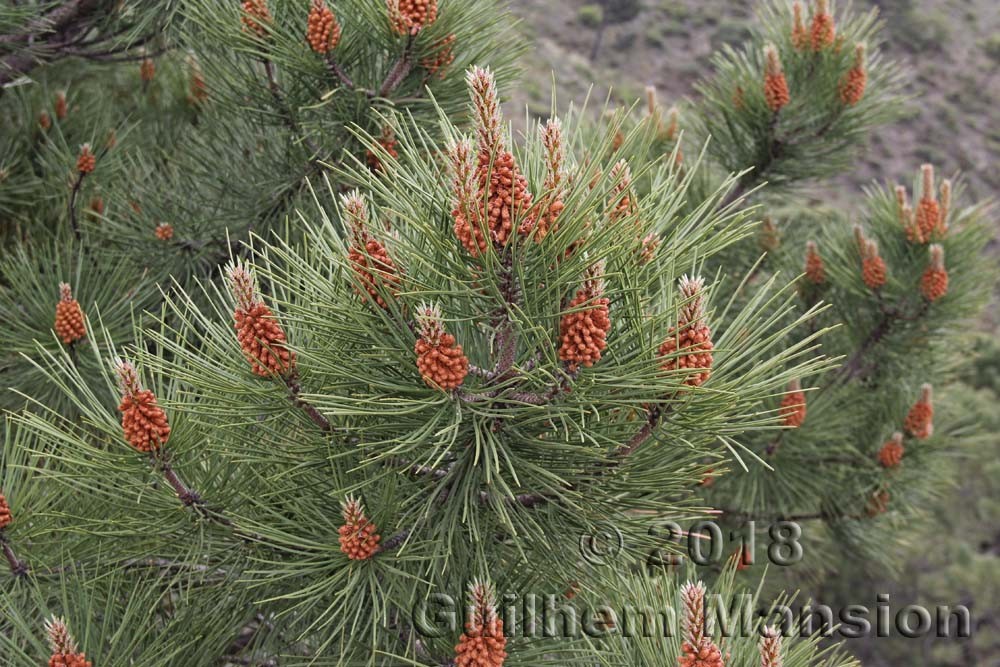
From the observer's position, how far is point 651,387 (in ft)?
3.10

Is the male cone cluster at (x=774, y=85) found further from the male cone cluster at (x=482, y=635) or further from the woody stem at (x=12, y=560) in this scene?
the woody stem at (x=12, y=560)

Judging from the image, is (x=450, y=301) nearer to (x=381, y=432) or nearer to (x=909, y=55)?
(x=381, y=432)

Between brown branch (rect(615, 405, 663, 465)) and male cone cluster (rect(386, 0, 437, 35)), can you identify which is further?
male cone cluster (rect(386, 0, 437, 35))

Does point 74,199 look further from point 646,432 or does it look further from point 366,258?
point 646,432

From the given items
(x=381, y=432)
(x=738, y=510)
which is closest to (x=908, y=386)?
Answer: (x=738, y=510)

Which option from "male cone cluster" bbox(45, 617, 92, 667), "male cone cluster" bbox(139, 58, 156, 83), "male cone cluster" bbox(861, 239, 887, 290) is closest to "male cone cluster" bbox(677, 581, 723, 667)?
"male cone cluster" bbox(45, 617, 92, 667)

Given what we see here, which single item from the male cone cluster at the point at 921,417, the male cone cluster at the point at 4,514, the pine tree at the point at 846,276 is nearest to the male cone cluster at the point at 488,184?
the male cone cluster at the point at 4,514

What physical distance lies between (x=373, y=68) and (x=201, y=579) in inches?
42.9

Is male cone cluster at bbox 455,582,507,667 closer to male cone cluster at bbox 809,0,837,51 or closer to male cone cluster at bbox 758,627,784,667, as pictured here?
male cone cluster at bbox 758,627,784,667

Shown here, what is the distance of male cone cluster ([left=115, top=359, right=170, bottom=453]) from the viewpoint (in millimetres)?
1103

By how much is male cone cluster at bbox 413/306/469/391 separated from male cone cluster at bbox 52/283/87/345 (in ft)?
3.59

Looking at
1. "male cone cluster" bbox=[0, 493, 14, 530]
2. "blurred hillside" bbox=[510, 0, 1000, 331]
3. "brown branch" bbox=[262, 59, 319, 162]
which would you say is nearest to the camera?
"male cone cluster" bbox=[0, 493, 14, 530]

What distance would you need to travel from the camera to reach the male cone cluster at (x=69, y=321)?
1.72 m

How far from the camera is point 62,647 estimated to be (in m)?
1.15
